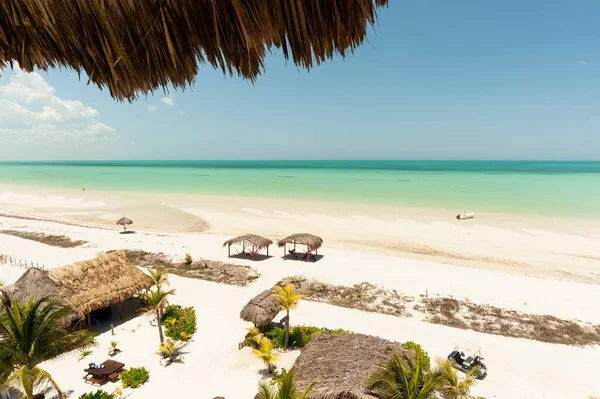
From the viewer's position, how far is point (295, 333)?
460 inches

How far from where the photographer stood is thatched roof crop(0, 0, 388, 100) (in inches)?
95.7

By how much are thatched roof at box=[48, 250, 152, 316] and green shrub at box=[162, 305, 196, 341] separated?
1711mm

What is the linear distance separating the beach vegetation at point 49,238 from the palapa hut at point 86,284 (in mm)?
12838

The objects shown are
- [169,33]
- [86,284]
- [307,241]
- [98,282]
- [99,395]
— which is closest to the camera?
[169,33]

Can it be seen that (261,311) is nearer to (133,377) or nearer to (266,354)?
(266,354)

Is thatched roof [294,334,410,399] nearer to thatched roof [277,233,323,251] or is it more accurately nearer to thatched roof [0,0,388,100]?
thatched roof [0,0,388,100]

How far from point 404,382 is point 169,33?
7697 millimetres

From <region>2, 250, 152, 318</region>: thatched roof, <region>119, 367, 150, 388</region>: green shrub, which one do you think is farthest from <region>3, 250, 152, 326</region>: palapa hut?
<region>119, 367, 150, 388</region>: green shrub

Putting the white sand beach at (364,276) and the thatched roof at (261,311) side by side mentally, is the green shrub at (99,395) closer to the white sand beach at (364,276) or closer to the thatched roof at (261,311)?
the white sand beach at (364,276)

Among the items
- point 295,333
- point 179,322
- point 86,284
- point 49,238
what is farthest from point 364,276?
point 49,238

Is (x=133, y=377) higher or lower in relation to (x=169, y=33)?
lower

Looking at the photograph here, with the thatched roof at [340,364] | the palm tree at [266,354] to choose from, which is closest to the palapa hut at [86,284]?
the palm tree at [266,354]

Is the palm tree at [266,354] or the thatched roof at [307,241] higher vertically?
the thatched roof at [307,241]

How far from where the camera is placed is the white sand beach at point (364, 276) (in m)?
9.80
